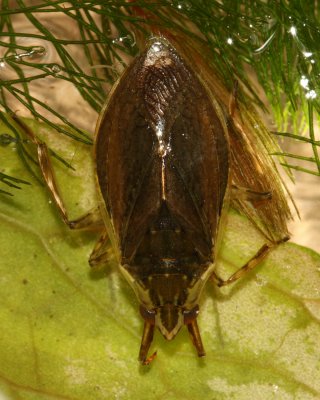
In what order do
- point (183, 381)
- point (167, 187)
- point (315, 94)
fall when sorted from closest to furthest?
point (167, 187)
point (183, 381)
point (315, 94)

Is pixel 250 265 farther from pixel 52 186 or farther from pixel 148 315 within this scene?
pixel 52 186

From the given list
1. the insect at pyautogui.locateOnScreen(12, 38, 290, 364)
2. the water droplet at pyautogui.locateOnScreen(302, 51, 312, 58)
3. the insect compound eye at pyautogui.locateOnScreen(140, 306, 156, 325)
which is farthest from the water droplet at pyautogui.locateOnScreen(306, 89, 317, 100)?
the insect compound eye at pyautogui.locateOnScreen(140, 306, 156, 325)

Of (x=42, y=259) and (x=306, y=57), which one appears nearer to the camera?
(x=42, y=259)

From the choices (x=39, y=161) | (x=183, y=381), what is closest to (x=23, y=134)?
(x=39, y=161)

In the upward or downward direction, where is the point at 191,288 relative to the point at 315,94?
downward

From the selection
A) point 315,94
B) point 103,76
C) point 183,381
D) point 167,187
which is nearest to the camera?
point 167,187

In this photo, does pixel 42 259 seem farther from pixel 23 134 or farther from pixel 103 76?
pixel 103 76

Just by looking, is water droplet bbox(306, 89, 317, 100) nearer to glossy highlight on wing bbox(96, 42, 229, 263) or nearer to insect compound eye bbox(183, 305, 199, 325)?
glossy highlight on wing bbox(96, 42, 229, 263)

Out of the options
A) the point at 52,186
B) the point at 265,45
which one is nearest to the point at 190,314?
the point at 52,186
